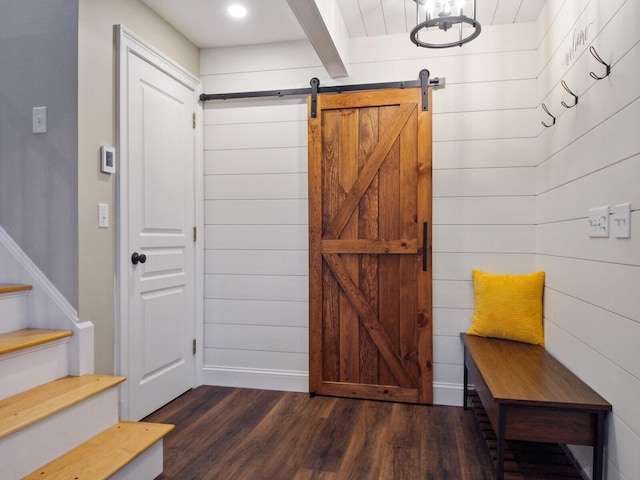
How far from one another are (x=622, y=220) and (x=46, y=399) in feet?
7.72

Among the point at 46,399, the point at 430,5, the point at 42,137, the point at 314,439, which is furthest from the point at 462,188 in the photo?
the point at 46,399

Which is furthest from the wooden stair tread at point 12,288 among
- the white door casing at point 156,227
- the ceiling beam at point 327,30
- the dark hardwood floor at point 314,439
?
the ceiling beam at point 327,30

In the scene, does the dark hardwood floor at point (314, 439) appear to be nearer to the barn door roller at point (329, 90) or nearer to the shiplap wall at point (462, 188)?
the shiplap wall at point (462, 188)

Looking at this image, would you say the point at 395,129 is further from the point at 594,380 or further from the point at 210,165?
the point at 594,380

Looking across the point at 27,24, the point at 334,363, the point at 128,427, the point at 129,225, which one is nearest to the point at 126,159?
the point at 129,225

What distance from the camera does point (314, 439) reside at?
2.45 meters

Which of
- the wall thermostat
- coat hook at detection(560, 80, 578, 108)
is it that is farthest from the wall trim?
coat hook at detection(560, 80, 578, 108)

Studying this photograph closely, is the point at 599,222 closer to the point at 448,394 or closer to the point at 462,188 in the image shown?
the point at 462,188

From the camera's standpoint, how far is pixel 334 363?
311cm

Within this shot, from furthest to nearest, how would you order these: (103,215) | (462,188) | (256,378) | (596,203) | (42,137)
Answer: (256,378) < (462,188) < (103,215) < (42,137) < (596,203)

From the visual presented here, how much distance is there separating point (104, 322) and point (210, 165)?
145cm

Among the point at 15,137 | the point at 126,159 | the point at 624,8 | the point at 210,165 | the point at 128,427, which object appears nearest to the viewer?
the point at 624,8

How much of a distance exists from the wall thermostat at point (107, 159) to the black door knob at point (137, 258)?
1.63 feet

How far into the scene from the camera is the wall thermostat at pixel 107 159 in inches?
90.6
